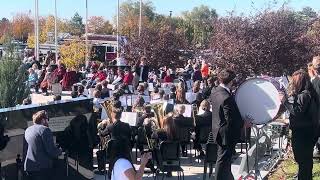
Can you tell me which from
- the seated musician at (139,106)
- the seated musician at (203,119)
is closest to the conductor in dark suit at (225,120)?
the seated musician at (203,119)

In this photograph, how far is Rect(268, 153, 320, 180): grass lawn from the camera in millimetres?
9438

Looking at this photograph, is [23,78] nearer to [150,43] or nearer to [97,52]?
[150,43]

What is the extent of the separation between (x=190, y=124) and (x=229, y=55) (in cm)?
875

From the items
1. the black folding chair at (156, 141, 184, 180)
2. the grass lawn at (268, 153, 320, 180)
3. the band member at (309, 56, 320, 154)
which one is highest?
Result: the band member at (309, 56, 320, 154)

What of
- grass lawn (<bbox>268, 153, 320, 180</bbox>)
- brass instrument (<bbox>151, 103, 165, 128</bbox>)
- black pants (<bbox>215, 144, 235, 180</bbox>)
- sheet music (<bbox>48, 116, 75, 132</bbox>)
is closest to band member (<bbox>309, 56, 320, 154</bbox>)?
grass lawn (<bbox>268, 153, 320, 180</bbox>)

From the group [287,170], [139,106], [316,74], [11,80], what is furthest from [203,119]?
[11,80]

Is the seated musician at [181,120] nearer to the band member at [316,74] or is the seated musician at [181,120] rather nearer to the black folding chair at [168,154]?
the black folding chair at [168,154]

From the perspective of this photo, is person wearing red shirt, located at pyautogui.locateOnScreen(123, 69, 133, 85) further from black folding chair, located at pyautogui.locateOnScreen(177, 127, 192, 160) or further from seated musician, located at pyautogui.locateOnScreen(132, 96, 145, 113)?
black folding chair, located at pyautogui.locateOnScreen(177, 127, 192, 160)

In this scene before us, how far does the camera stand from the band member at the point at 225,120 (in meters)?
8.12

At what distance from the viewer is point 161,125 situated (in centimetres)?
1157

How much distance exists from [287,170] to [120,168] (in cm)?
528

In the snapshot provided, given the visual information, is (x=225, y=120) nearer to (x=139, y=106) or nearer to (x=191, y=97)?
(x=139, y=106)

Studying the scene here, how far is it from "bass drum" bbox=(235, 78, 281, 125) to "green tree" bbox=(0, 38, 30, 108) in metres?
10.0

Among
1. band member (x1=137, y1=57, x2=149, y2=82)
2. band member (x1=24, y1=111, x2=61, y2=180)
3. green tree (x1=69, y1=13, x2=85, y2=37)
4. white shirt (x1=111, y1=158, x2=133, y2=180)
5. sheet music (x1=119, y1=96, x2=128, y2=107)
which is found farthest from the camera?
green tree (x1=69, y1=13, x2=85, y2=37)
